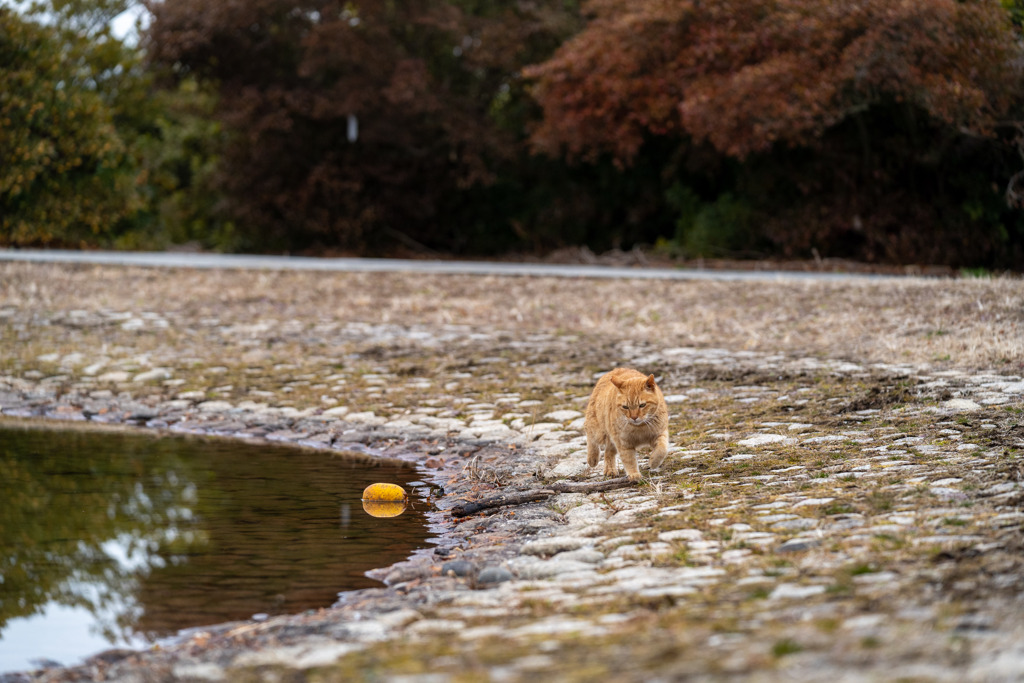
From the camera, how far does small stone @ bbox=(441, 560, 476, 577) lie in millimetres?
4469

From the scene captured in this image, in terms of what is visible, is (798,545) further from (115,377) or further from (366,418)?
(115,377)

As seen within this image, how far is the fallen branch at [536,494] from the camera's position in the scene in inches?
227

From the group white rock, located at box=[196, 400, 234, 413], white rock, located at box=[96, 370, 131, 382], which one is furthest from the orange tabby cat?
white rock, located at box=[96, 370, 131, 382]

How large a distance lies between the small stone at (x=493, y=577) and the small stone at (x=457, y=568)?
15 centimetres

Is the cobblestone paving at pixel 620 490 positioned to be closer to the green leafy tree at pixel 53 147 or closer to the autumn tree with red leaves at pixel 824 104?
the autumn tree with red leaves at pixel 824 104

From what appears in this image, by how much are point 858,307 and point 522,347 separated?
12.2 feet

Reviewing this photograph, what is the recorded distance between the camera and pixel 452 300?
13.5 metres

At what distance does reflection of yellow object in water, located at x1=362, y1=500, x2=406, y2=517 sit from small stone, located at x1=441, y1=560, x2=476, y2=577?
4.65 ft

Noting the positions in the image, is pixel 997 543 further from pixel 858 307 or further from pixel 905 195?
pixel 905 195

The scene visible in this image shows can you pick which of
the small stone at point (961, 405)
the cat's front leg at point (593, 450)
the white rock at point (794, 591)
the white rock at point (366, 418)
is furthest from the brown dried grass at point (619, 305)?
the white rock at point (794, 591)

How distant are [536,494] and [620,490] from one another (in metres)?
0.46

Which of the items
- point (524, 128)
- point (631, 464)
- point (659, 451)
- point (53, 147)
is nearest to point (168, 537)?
point (631, 464)

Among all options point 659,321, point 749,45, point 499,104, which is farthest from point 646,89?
point 659,321

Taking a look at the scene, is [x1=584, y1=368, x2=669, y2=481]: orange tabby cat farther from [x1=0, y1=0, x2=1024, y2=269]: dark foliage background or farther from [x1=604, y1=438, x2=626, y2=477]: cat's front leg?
[x1=0, y1=0, x2=1024, y2=269]: dark foliage background
